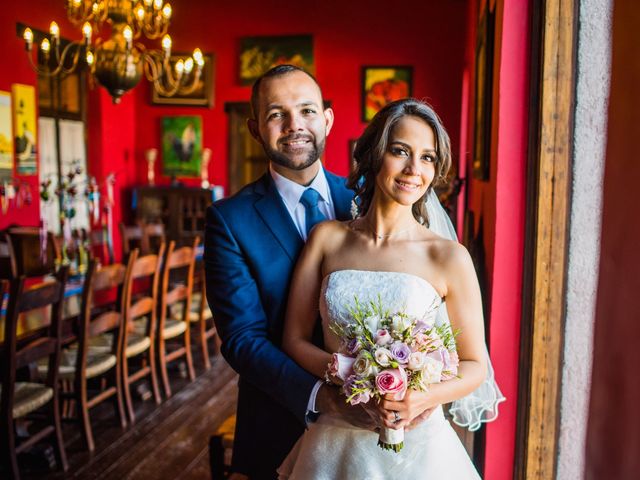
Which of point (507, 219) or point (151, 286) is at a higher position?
point (507, 219)

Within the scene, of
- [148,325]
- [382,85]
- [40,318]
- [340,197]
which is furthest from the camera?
[382,85]

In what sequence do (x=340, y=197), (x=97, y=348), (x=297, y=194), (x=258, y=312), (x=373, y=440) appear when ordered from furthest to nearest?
(x=97, y=348)
(x=340, y=197)
(x=297, y=194)
(x=258, y=312)
(x=373, y=440)

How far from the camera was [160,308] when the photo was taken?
485cm

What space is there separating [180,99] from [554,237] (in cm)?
746

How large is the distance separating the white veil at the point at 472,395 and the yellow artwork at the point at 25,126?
5.28 m

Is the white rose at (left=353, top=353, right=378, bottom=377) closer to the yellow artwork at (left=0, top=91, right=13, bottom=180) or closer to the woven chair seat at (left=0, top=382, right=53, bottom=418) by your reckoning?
the woven chair seat at (left=0, top=382, right=53, bottom=418)

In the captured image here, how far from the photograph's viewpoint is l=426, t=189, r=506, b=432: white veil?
2.28 meters

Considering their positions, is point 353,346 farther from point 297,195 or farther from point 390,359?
point 297,195

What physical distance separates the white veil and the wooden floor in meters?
1.99

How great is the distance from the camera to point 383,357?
1509mm

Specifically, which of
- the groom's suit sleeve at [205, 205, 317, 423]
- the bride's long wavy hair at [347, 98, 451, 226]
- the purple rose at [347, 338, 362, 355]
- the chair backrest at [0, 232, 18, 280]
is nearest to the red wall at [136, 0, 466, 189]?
the chair backrest at [0, 232, 18, 280]

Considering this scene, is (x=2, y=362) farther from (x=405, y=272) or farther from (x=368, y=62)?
(x=368, y=62)

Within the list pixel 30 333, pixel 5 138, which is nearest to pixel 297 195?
pixel 30 333

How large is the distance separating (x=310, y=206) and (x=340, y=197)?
16 centimetres
